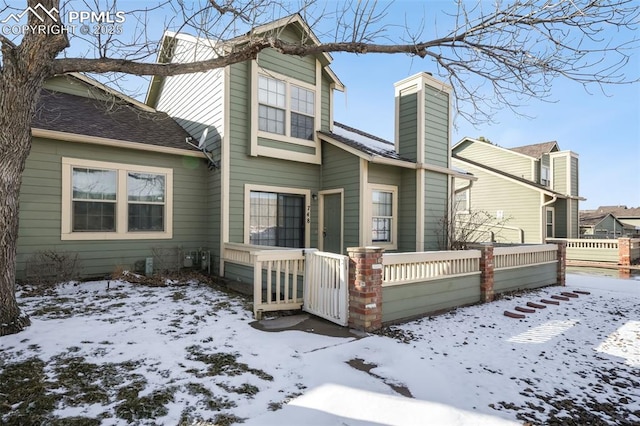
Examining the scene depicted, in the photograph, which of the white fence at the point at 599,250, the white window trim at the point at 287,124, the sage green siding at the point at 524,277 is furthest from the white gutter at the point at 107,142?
the white fence at the point at 599,250

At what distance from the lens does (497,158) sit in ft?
64.4

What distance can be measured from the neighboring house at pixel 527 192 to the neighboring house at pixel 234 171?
9111mm

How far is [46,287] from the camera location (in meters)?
6.48

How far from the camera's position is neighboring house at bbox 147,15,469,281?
8.02m

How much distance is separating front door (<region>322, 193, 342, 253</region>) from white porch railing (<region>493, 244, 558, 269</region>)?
3.66 metres

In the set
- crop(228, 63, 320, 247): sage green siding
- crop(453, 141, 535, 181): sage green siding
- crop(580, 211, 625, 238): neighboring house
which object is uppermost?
crop(453, 141, 535, 181): sage green siding

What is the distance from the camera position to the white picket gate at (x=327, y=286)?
466 centimetres

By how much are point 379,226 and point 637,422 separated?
653cm

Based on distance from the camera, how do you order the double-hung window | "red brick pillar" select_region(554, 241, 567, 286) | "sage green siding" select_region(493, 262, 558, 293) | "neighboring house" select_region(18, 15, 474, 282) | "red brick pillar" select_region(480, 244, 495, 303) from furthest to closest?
the double-hung window, "red brick pillar" select_region(554, 241, 567, 286), "neighboring house" select_region(18, 15, 474, 282), "sage green siding" select_region(493, 262, 558, 293), "red brick pillar" select_region(480, 244, 495, 303)

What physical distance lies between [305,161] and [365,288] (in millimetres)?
5227

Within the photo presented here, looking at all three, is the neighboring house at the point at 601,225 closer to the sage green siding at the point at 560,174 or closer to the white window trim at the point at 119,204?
the sage green siding at the point at 560,174

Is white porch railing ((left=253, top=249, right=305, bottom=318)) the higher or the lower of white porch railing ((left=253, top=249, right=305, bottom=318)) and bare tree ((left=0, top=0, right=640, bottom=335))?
the lower

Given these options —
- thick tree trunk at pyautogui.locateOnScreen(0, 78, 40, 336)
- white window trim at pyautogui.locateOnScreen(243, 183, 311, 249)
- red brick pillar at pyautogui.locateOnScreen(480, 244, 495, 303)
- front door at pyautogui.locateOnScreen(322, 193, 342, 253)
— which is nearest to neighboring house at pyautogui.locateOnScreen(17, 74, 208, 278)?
white window trim at pyautogui.locateOnScreen(243, 183, 311, 249)

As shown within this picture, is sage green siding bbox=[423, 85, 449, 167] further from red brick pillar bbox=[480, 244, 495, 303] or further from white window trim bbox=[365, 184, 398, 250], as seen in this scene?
red brick pillar bbox=[480, 244, 495, 303]
